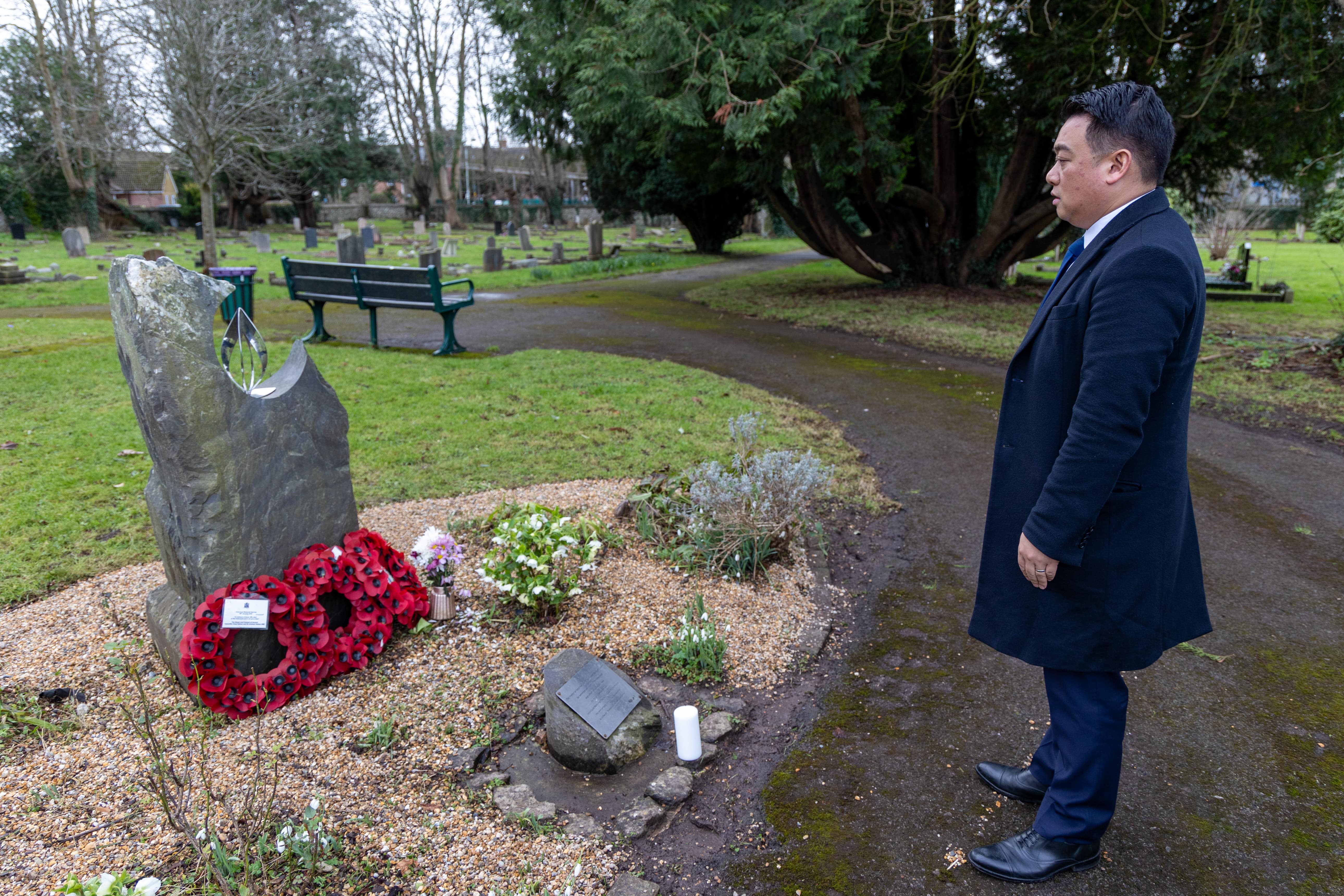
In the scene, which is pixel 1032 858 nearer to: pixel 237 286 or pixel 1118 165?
pixel 1118 165

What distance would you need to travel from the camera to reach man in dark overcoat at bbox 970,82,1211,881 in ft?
6.72

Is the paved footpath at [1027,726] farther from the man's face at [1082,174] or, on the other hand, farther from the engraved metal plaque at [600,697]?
the man's face at [1082,174]

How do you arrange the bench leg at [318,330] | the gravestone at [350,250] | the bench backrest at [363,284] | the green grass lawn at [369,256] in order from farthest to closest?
the green grass lawn at [369,256] < the gravestone at [350,250] < the bench leg at [318,330] < the bench backrest at [363,284]

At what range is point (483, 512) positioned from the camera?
5016 mm

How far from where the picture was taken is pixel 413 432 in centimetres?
661

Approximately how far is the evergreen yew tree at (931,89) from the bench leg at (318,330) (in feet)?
14.9

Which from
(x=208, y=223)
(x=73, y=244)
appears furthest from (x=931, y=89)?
(x=73, y=244)

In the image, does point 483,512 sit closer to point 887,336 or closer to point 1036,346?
point 1036,346

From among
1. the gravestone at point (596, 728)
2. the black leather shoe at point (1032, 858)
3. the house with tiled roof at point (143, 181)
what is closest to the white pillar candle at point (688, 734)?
the gravestone at point (596, 728)

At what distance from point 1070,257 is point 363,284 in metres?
8.76

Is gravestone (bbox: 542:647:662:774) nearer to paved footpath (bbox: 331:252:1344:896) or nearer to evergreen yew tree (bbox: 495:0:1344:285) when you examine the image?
paved footpath (bbox: 331:252:1344:896)

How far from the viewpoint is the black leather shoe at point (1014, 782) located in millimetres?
2719

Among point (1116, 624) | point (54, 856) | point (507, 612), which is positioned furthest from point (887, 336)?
point (54, 856)

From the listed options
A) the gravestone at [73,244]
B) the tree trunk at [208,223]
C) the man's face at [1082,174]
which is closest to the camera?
the man's face at [1082,174]
